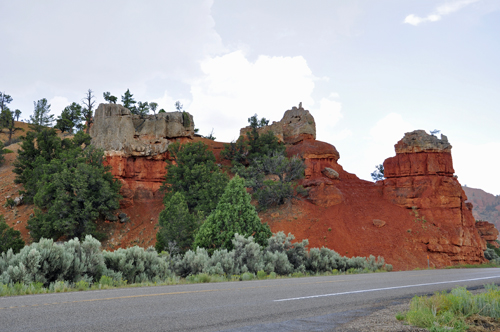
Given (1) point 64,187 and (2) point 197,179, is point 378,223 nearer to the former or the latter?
(2) point 197,179

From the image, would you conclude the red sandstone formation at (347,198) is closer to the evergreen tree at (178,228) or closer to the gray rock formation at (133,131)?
the gray rock formation at (133,131)

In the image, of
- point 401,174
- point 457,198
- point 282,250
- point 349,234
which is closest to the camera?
point 282,250

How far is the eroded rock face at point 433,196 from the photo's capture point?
1677 inches

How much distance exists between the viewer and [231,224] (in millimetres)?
21594

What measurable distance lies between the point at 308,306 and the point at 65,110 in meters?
71.7

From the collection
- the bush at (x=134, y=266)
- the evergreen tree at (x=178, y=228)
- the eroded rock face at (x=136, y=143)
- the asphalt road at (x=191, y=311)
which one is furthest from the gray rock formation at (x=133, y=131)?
the asphalt road at (x=191, y=311)

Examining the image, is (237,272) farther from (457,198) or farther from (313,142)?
(313,142)

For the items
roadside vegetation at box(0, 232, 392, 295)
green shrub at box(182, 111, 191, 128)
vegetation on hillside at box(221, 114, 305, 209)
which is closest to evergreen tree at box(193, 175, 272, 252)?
roadside vegetation at box(0, 232, 392, 295)

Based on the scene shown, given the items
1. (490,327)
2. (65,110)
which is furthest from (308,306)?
(65,110)

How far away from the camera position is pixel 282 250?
70.3ft

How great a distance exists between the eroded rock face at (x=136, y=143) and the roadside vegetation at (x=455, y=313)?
48.2 metres

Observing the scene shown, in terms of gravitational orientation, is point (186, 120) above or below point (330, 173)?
above

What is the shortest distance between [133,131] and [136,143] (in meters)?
1.79

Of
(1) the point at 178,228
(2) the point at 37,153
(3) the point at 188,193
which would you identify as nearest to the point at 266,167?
(3) the point at 188,193
